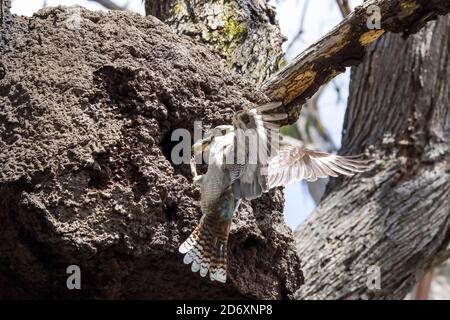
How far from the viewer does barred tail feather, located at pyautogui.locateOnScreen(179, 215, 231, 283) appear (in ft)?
12.4

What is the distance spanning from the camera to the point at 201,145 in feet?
13.0

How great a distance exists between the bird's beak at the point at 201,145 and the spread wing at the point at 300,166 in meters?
0.31

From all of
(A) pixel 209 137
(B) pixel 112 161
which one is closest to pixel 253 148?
(A) pixel 209 137

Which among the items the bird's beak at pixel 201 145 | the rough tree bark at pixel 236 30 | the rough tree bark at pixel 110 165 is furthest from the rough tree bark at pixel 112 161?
the rough tree bark at pixel 236 30

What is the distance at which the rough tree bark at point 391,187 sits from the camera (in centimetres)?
504

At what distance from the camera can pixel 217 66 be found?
14.1 ft

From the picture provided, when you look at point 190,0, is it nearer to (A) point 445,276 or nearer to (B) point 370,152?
(B) point 370,152

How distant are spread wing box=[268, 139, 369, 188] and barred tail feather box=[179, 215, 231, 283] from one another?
1.08ft

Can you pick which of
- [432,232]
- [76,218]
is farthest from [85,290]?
[432,232]

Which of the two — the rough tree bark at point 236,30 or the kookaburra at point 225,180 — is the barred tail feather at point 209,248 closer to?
the kookaburra at point 225,180

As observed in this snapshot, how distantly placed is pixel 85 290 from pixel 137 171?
1.83 ft

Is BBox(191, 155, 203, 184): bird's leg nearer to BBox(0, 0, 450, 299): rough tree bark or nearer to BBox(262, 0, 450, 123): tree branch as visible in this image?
BBox(0, 0, 450, 299): rough tree bark

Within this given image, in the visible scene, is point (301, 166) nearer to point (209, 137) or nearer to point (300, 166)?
point (300, 166)

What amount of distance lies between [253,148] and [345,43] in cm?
94
